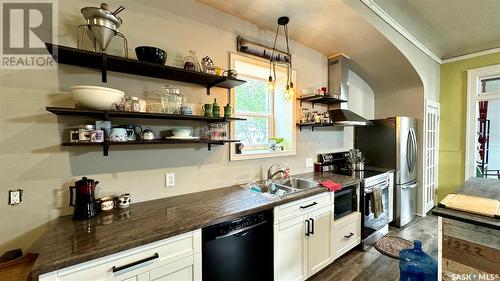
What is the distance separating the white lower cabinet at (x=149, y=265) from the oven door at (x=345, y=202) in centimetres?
161

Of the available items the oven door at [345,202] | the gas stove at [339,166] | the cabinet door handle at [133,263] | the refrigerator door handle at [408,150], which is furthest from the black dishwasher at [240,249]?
the refrigerator door handle at [408,150]

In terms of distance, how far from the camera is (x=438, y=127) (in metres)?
4.13

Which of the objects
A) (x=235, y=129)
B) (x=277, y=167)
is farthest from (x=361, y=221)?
(x=235, y=129)

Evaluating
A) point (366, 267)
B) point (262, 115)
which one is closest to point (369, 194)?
point (366, 267)

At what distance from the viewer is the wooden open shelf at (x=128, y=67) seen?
1302 mm

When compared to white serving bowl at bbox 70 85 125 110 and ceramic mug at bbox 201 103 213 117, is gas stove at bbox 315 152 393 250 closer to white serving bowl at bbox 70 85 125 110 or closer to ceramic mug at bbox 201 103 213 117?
ceramic mug at bbox 201 103 213 117

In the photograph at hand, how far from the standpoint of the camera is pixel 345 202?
2.38 metres

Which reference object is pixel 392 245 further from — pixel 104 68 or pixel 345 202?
pixel 104 68

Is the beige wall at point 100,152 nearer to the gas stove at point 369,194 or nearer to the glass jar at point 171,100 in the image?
the glass jar at point 171,100

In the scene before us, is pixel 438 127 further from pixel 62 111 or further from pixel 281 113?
pixel 62 111

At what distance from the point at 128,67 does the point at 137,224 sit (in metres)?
1.13

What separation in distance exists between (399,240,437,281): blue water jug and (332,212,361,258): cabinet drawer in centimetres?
74

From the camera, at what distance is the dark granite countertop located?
113 cm

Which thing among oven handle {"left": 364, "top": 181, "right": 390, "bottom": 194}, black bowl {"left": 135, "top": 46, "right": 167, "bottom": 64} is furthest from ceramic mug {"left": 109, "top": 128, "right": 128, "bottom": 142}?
oven handle {"left": 364, "top": 181, "right": 390, "bottom": 194}
